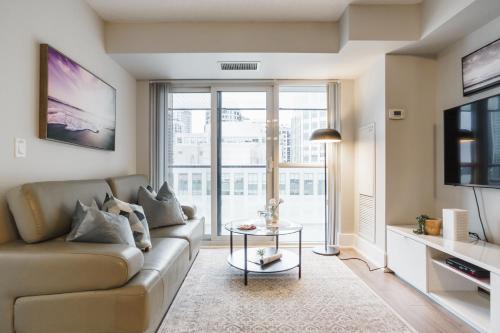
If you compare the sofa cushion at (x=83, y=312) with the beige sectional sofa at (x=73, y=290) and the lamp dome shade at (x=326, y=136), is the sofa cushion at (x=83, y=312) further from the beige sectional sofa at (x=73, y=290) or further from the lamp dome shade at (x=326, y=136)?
the lamp dome shade at (x=326, y=136)

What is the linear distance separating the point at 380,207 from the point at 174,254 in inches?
89.0

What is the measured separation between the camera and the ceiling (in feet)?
8.68

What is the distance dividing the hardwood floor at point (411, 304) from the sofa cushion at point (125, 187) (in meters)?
2.47

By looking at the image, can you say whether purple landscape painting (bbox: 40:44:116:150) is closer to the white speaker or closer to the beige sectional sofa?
the beige sectional sofa

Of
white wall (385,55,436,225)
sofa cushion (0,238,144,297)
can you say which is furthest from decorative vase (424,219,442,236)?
sofa cushion (0,238,144,297)

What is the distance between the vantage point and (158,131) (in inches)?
152

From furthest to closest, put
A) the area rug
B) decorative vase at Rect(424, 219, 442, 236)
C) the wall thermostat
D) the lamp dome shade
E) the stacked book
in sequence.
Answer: the lamp dome shade
the wall thermostat
the stacked book
decorative vase at Rect(424, 219, 442, 236)
the area rug

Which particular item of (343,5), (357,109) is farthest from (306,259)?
(343,5)

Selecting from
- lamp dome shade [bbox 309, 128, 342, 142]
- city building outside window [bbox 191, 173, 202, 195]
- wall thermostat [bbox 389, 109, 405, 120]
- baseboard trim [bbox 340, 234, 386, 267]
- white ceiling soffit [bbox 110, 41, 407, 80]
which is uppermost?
white ceiling soffit [bbox 110, 41, 407, 80]

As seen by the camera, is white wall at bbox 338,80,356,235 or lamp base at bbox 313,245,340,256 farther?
white wall at bbox 338,80,356,235

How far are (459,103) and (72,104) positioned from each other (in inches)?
137

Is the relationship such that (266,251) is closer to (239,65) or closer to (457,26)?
(239,65)

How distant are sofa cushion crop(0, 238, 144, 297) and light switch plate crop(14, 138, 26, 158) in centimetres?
64

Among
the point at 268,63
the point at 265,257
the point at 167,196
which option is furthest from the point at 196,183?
the point at 268,63
